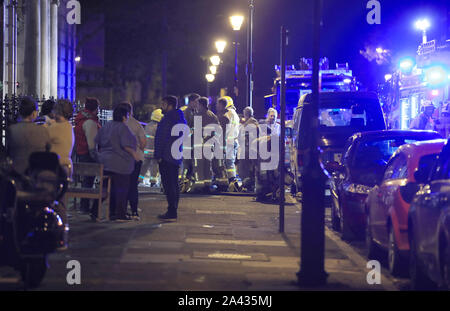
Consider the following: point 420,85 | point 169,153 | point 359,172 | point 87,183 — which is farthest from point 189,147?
point 420,85

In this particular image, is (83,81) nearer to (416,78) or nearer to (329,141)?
(416,78)

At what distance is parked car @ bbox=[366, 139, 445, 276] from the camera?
9.13 metres

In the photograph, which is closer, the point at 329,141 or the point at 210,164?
the point at 329,141

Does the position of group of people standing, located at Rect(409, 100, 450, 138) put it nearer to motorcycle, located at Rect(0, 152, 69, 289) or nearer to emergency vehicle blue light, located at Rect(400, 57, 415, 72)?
emergency vehicle blue light, located at Rect(400, 57, 415, 72)

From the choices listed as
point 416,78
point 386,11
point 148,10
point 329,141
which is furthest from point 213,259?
point 148,10

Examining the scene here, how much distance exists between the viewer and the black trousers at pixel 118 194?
13195 mm

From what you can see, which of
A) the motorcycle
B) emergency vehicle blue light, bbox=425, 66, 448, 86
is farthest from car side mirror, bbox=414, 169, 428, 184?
emergency vehicle blue light, bbox=425, 66, 448, 86

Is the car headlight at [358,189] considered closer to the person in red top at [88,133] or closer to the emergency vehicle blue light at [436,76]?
the person in red top at [88,133]

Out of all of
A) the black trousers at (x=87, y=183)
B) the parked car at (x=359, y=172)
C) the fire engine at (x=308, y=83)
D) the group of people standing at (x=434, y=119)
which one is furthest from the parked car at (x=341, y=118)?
the group of people standing at (x=434, y=119)

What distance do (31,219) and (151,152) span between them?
1171 cm

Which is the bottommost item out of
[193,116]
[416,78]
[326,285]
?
[326,285]

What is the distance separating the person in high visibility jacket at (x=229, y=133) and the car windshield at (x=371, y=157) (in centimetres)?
638

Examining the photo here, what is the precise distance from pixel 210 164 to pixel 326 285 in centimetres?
1080
